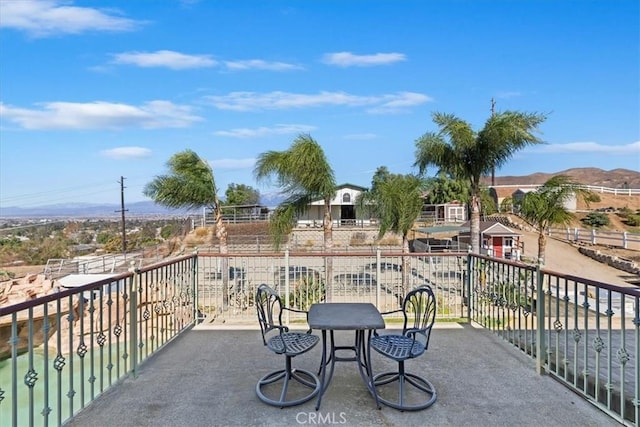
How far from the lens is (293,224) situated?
10812mm

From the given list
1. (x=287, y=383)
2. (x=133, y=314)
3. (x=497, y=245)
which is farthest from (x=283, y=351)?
(x=497, y=245)

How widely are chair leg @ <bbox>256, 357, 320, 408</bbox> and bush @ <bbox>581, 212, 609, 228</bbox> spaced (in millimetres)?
29044

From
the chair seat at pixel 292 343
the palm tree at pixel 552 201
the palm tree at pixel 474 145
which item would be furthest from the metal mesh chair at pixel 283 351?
the palm tree at pixel 552 201

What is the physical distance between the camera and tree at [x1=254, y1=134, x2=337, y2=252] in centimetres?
973

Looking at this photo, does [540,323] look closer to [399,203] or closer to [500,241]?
[399,203]

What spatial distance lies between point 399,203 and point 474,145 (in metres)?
2.52

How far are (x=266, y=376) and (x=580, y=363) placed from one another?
10.4 ft

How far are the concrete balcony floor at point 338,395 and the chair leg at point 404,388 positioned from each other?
0.05 m

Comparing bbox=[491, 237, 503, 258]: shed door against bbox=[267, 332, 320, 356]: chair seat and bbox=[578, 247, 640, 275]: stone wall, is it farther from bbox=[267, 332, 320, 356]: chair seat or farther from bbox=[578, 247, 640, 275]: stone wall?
bbox=[267, 332, 320, 356]: chair seat

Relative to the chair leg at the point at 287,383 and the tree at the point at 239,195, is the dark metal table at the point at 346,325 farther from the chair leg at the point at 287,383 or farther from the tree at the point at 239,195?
the tree at the point at 239,195

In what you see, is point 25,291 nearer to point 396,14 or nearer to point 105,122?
point 105,122

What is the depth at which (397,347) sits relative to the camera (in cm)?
255

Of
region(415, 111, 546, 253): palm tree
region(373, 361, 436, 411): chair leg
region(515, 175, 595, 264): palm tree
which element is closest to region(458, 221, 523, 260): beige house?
region(515, 175, 595, 264): palm tree

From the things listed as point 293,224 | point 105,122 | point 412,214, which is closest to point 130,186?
point 105,122
